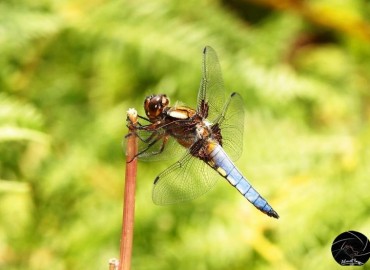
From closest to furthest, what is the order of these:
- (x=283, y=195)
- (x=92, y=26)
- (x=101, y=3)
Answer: (x=283, y=195) → (x=92, y=26) → (x=101, y=3)

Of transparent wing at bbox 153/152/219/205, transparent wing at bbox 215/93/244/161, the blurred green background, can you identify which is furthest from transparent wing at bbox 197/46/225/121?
the blurred green background

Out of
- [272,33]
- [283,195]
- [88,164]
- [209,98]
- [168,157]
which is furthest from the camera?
[272,33]

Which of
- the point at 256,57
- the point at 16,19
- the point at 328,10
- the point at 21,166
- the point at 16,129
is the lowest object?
the point at 16,129

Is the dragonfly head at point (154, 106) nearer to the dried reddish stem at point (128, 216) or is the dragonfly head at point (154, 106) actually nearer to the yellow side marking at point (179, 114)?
the yellow side marking at point (179, 114)

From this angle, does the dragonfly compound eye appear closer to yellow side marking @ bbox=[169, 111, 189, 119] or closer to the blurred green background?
yellow side marking @ bbox=[169, 111, 189, 119]

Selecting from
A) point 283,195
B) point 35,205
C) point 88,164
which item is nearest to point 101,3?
point 88,164

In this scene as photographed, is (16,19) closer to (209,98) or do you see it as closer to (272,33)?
(209,98)

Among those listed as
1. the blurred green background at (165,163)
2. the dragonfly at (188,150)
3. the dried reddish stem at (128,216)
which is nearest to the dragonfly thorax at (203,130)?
the dragonfly at (188,150)
